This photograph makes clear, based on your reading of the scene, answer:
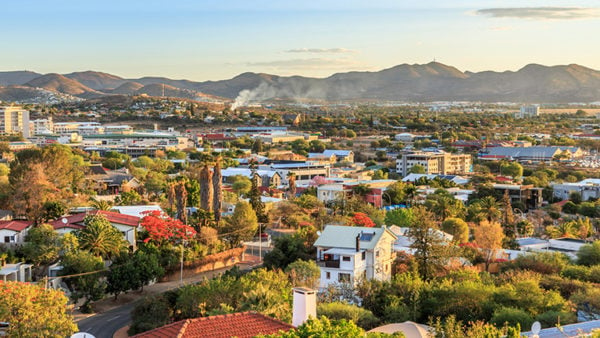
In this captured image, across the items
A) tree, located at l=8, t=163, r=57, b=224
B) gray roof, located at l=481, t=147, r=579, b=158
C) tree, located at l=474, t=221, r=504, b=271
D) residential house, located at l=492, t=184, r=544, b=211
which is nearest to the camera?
tree, located at l=474, t=221, r=504, b=271

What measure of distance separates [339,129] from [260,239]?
92.5 meters

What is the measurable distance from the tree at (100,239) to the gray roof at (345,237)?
7.99 m

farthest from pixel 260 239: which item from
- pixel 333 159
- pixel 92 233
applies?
pixel 333 159

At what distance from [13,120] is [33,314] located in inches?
4065

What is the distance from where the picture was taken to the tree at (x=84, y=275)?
27219mm

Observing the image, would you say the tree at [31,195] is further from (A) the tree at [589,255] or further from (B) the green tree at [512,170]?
(B) the green tree at [512,170]

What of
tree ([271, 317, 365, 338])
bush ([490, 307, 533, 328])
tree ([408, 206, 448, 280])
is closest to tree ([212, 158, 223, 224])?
tree ([408, 206, 448, 280])

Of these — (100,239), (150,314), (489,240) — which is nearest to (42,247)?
(100,239)

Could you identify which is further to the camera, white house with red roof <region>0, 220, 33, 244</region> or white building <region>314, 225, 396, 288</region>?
white house with red roof <region>0, 220, 33, 244</region>

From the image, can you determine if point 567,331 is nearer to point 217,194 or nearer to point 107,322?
point 107,322

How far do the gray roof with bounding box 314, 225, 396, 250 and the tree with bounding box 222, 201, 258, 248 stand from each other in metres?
7.38

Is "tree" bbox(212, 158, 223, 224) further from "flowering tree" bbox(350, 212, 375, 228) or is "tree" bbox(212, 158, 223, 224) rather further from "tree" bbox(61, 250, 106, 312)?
"tree" bbox(61, 250, 106, 312)

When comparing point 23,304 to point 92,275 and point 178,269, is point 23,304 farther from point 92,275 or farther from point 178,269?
point 178,269

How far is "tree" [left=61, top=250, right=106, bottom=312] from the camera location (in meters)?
27.2
